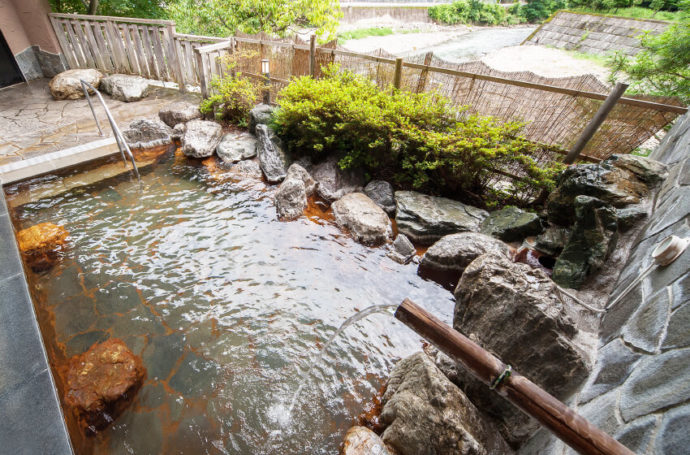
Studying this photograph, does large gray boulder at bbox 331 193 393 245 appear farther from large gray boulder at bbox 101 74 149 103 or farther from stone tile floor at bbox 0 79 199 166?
large gray boulder at bbox 101 74 149 103

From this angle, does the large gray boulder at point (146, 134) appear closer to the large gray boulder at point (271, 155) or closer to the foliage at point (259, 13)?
the large gray boulder at point (271, 155)

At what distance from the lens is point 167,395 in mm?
3012

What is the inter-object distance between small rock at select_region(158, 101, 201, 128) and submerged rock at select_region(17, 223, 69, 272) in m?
4.05

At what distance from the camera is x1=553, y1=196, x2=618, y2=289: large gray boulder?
10.6 ft

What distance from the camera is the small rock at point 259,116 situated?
720 centimetres

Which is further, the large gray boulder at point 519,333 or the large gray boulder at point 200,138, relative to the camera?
the large gray boulder at point 200,138

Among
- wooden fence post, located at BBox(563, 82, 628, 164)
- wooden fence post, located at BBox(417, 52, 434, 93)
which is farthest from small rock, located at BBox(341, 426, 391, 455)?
wooden fence post, located at BBox(417, 52, 434, 93)

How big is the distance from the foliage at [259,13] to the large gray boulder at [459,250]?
35.6ft

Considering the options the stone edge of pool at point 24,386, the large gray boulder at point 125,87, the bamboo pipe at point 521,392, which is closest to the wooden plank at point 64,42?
the large gray boulder at point 125,87

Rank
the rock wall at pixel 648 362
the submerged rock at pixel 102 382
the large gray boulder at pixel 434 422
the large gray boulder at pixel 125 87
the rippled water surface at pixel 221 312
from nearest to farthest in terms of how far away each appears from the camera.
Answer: the rock wall at pixel 648 362 → the large gray boulder at pixel 434 422 → the submerged rock at pixel 102 382 → the rippled water surface at pixel 221 312 → the large gray boulder at pixel 125 87

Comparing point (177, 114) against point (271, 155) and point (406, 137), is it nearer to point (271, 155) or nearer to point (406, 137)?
point (271, 155)

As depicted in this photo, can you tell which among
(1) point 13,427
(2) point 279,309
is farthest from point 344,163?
(1) point 13,427

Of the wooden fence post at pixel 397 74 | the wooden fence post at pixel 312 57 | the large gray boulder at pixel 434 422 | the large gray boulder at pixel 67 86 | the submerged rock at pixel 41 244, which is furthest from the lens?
the large gray boulder at pixel 67 86

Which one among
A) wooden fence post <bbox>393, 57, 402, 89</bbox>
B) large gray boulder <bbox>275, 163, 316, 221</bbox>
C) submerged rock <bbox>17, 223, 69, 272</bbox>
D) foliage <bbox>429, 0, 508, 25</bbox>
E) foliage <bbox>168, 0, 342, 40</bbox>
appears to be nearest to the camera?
submerged rock <bbox>17, 223, 69, 272</bbox>
